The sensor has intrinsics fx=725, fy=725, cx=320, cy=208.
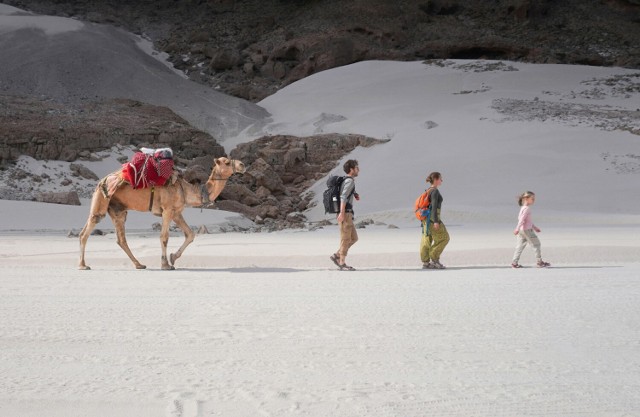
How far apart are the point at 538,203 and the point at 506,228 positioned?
452 centimetres

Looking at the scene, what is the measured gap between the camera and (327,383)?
3.53 metres

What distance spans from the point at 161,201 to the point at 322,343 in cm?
525

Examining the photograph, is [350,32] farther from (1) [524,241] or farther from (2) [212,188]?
(1) [524,241]

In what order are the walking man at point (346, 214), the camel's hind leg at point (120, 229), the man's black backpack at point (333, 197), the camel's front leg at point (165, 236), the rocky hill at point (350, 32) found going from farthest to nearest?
the rocky hill at point (350, 32) < the camel's hind leg at point (120, 229) < the camel's front leg at point (165, 236) < the man's black backpack at point (333, 197) < the walking man at point (346, 214)

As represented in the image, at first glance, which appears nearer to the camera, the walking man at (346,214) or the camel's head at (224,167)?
the walking man at (346,214)

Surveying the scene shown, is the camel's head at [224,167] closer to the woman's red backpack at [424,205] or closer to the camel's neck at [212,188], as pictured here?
the camel's neck at [212,188]

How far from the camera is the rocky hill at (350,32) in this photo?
44625 mm

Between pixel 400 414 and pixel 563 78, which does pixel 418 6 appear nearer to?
pixel 563 78

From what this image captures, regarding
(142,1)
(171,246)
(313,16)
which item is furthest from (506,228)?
(142,1)

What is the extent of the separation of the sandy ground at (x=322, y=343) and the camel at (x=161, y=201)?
83 centimetres

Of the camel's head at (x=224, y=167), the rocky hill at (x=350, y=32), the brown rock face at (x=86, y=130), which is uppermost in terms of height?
the rocky hill at (x=350, y=32)

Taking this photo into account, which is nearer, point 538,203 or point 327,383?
point 327,383

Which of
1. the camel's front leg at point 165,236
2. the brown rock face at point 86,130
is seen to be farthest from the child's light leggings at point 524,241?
the brown rock face at point 86,130

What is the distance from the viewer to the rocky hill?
4462 centimetres
